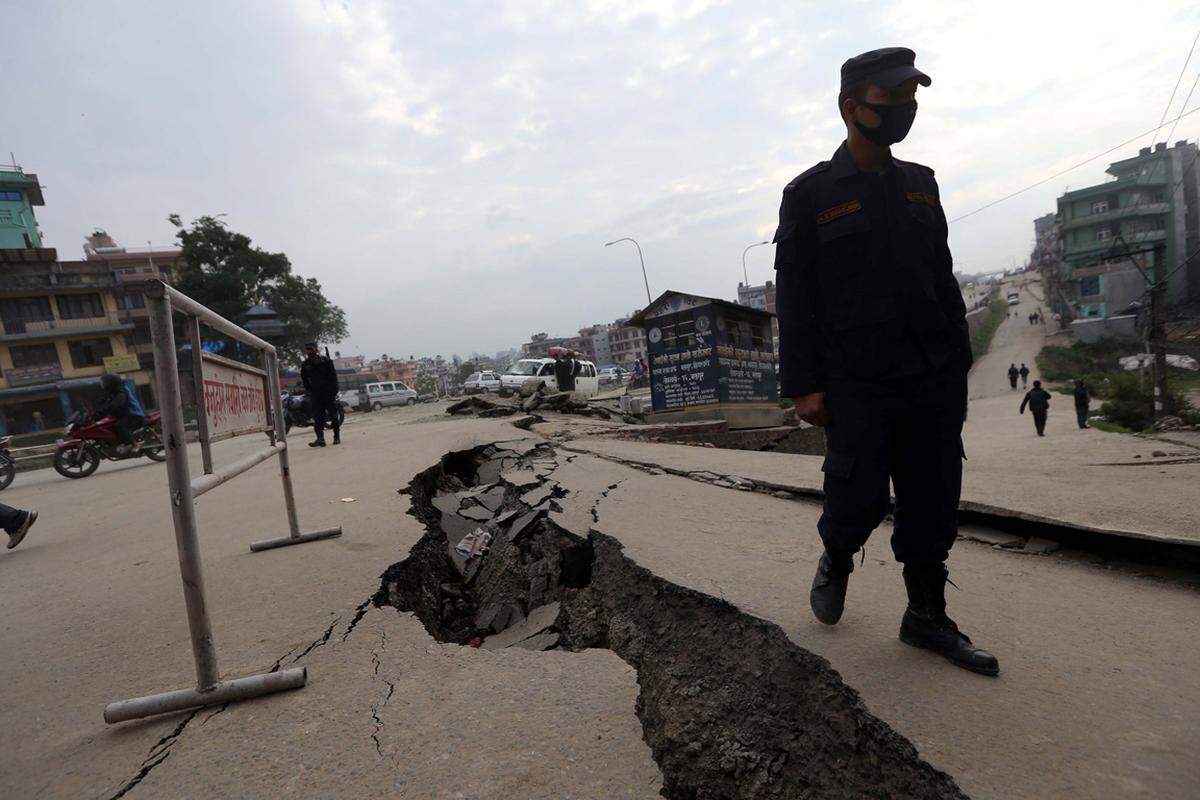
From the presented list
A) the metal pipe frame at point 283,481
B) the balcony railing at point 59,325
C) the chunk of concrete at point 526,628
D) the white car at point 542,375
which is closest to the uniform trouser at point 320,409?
the metal pipe frame at point 283,481

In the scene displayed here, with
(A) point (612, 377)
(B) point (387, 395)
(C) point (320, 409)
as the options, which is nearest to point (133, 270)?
(B) point (387, 395)

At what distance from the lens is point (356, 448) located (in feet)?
30.3

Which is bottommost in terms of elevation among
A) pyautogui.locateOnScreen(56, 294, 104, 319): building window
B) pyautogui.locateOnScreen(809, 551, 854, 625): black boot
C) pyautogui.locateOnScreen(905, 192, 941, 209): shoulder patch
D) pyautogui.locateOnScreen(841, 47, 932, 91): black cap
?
pyautogui.locateOnScreen(809, 551, 854, 625): black boot

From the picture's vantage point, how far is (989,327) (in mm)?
61188

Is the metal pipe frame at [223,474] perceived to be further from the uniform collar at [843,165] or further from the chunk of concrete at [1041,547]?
the chunk of concrete at [1041,547]

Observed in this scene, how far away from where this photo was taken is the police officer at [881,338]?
1.81m

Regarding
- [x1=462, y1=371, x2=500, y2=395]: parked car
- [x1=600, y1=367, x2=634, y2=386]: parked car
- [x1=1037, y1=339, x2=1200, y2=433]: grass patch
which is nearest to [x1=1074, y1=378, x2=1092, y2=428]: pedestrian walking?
[x1=1037, y1=339, x2=1200, y2=433]: grass patch

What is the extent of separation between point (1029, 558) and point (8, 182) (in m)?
48.1

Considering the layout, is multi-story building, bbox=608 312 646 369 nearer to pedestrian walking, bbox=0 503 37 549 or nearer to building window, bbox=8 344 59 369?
building window, bbox=8 344 59 369

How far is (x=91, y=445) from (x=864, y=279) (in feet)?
38.8

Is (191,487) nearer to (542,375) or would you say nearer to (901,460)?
(901,460)

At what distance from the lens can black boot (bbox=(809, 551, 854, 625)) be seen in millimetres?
1999

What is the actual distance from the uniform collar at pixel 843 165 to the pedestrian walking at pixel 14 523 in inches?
235

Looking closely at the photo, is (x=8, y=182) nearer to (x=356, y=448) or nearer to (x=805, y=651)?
(x=356, y=448)
